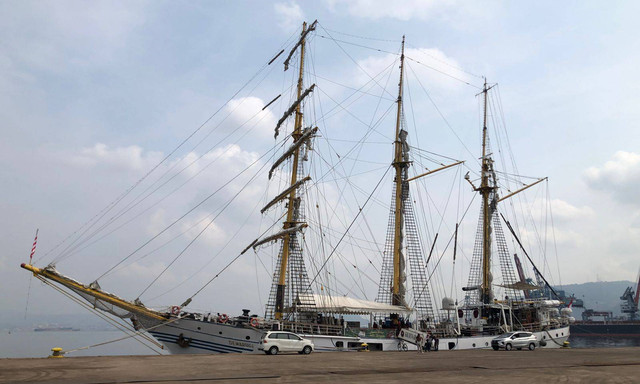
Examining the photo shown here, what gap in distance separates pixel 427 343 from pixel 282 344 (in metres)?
→ 12.2

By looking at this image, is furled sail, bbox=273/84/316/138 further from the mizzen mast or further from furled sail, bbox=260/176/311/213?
the mizzen mast

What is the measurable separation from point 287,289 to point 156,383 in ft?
89.4

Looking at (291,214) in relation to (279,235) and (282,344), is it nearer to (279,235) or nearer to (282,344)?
(279,235)

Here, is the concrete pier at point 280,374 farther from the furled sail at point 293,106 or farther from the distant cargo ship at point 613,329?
the distant cargo ship at point 613,329

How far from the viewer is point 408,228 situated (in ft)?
156

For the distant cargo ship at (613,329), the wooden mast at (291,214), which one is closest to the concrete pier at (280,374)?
the wooden mast at (291,214)

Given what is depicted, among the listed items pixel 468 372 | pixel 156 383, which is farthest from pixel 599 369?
pixel 156 383

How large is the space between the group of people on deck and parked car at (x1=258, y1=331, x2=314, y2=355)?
9.92 m

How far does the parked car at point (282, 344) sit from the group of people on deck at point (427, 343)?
9918 millimetres

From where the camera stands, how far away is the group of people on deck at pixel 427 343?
3453 centimetres

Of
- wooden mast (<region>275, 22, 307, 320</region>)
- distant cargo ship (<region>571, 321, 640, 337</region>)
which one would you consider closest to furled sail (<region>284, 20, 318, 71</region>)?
wooden mast (<region>275, 22, 307, 320</region>)

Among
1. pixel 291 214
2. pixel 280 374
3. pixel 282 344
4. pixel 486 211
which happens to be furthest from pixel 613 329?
pixel 280 374

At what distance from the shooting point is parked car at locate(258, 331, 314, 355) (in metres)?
27.3

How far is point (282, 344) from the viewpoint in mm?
27750
